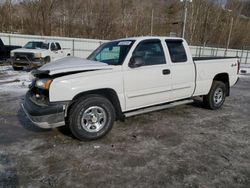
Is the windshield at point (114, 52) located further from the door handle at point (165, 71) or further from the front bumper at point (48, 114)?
Answer: the front bumper at point (48, 114)

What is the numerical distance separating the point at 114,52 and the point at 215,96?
3191 millimetres

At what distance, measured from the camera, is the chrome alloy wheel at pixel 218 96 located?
6.10 metres

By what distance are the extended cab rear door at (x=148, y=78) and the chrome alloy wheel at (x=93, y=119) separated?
587 mm

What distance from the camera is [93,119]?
4.10 m

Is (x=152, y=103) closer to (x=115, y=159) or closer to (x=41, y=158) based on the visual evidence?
(x=115, y=159)

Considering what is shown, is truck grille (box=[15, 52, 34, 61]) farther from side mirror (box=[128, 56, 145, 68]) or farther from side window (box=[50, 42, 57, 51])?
side mirror (box=[128, 56, 145, 68])

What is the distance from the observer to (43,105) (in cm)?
373

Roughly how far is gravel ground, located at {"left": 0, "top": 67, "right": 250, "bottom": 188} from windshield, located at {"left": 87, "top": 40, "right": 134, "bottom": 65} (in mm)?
1448

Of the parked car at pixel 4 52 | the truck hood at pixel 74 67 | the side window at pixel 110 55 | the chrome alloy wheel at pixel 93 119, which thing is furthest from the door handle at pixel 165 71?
the parked car at pixel 4 52

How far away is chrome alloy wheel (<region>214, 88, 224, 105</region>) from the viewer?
6.10 meters

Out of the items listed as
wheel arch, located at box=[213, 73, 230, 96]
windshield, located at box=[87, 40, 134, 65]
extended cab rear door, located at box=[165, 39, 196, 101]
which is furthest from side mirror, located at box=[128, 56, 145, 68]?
wheel arch, located at box=[213, 73, 230, 96]

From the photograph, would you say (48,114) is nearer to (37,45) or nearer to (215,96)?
(215,96)

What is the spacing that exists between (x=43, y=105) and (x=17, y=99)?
12.1 ft

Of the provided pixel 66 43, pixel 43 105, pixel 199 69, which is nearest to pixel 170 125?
pixel 199 69
